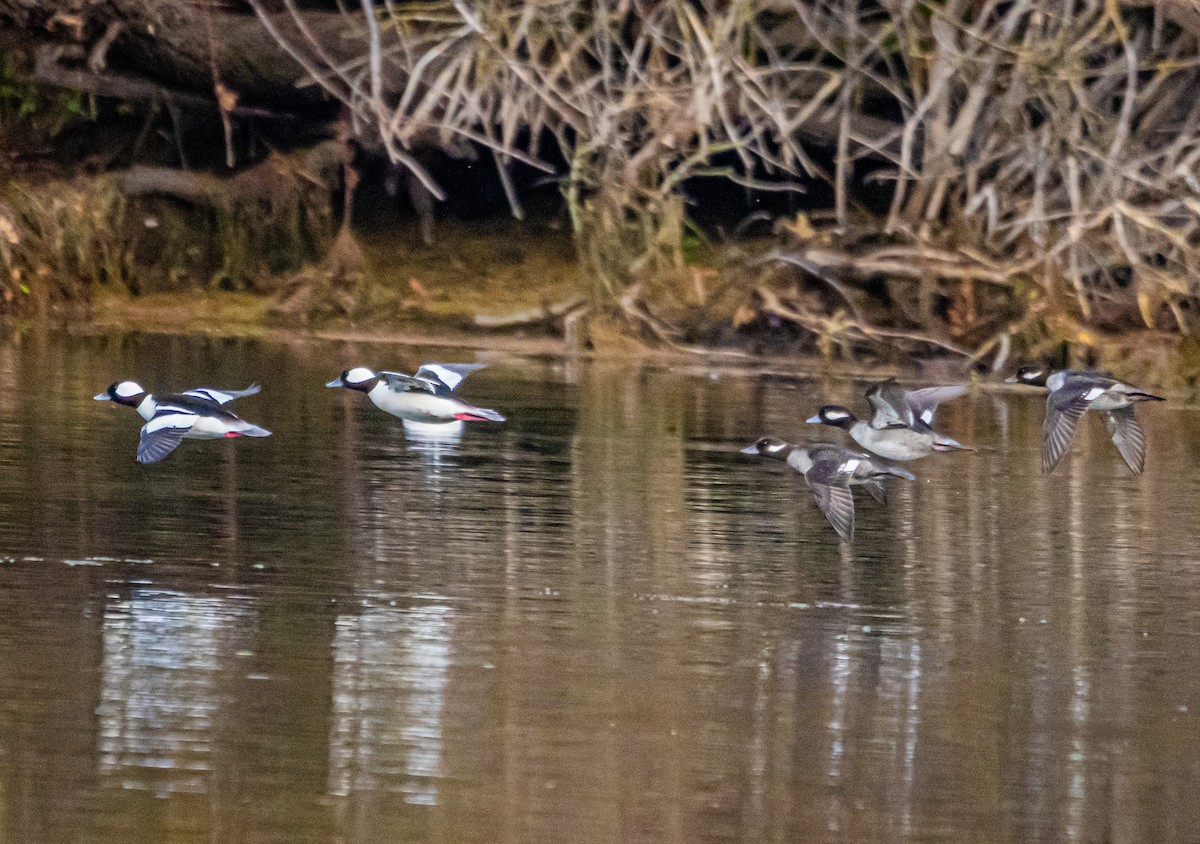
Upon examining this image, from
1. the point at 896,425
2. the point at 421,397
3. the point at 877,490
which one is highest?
the point at 421,397

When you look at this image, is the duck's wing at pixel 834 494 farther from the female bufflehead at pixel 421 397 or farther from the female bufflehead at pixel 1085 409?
the female bufflehead at pixel 421 397

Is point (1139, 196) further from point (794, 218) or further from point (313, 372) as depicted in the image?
point (313, 372)

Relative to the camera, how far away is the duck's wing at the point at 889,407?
9.43 meters

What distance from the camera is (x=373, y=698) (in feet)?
18.9

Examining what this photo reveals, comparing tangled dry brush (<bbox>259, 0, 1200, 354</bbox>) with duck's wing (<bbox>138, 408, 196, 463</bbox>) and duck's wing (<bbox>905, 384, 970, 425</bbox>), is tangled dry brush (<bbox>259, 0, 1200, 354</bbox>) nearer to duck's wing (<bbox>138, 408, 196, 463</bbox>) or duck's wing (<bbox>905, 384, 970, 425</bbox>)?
duck's wing (<bbox>905, 384, 970, 425</bbox>)

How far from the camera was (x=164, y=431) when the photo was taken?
8.71 m

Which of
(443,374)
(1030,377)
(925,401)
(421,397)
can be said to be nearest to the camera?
(925,401)

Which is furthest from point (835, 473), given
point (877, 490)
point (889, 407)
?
point (889, 407)

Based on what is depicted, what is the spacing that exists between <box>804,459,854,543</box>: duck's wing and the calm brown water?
4.7 inches

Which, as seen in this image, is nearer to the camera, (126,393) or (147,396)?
(147,396)

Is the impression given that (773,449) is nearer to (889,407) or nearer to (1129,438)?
(889,407)

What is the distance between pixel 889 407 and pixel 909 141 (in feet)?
18.4

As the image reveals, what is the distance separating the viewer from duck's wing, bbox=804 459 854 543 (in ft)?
27.1

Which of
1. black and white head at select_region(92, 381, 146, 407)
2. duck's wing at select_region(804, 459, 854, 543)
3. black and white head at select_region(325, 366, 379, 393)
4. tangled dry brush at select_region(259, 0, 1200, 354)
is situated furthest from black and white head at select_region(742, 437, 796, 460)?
tangled dry brush at select_region(259, 0, 1200, 354)
